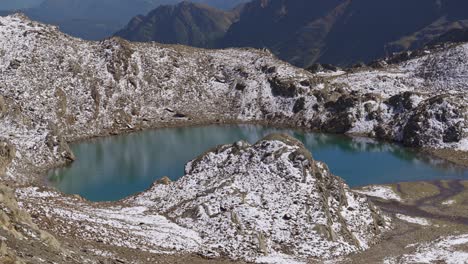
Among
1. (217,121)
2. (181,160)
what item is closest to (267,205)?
(181,160)

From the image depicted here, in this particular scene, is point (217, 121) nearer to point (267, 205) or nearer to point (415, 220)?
point (415, 220)

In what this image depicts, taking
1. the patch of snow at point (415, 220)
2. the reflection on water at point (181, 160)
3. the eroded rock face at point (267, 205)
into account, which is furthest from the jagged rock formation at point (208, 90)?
the patch of snow at point (415, 220)

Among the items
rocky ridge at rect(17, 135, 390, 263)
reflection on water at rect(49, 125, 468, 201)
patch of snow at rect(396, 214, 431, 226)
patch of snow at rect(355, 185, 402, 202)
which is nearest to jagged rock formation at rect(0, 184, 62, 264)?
rocky ridge at rect(17, 135, 390, 263)

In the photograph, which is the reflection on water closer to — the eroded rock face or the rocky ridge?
the eroded rock face

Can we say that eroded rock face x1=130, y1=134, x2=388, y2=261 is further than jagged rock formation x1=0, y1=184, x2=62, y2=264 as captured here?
Yes

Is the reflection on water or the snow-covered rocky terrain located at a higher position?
the snow-covered rocky terrain

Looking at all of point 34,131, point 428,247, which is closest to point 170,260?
point 428,247
